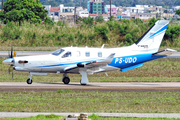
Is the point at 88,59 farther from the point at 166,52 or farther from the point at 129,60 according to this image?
the point at 166,52

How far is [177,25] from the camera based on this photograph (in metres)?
58.4

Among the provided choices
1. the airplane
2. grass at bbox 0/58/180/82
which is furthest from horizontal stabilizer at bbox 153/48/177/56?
grass at bbox 0/58/180/82

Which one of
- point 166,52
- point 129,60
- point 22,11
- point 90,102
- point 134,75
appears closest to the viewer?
point 90,102

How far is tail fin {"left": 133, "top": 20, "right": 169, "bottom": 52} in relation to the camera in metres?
25.0

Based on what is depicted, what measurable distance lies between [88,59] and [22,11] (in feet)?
138

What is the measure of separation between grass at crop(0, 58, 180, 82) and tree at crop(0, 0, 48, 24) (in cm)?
2931

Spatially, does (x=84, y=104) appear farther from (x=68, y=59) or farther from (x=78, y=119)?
(x=68, y=59)

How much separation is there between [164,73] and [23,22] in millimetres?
36986

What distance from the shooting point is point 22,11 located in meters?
62.9

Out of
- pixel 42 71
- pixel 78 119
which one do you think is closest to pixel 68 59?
pixel 42 71

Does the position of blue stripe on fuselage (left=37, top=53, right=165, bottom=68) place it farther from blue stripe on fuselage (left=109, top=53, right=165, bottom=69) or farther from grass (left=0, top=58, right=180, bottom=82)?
grass (left=0, top=58, right=180, bottom=82)

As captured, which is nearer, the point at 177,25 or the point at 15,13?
the point at 177,25

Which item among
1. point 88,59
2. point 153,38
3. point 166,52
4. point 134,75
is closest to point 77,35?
point 134,75

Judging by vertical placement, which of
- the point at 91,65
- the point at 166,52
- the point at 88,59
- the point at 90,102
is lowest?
the point at 90,102
